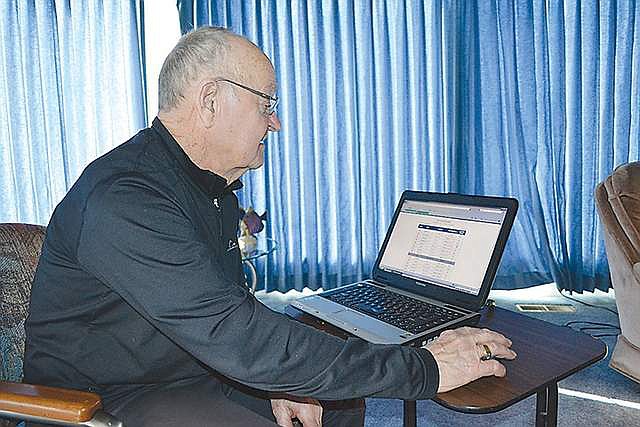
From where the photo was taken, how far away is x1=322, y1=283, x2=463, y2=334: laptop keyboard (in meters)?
1.26

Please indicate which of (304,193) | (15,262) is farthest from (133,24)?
(15,262)

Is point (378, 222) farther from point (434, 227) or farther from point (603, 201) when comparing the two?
point (434, 227)

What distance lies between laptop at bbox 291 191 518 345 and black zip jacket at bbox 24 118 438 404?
0.67 ft

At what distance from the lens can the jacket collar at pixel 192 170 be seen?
3.95 ft

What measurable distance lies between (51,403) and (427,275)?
0.82 meters

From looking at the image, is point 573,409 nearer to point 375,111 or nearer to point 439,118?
point 439,118

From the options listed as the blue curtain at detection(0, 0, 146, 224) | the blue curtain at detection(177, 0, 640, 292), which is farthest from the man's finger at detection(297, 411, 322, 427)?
the blue curtain at detection(0, 0, 146, 224)

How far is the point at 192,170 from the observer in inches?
48.4

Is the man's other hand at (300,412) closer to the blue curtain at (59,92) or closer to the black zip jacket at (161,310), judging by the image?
the black zip jacket at (161,310)

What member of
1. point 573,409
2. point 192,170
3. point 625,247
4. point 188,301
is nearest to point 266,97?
point 192,170

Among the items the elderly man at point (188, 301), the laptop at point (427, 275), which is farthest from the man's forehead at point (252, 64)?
the laptop at point (427, 275)

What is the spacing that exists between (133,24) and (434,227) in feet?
8.53

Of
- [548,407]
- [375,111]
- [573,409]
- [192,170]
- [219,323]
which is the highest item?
[375,111]

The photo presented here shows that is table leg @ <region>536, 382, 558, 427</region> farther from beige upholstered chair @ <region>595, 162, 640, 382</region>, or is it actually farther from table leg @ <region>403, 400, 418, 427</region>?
beige upholstered chair @ <region>595, 162, 640, 382</region>
